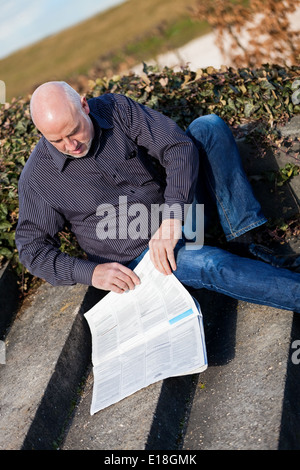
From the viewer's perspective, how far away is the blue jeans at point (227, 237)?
284cm

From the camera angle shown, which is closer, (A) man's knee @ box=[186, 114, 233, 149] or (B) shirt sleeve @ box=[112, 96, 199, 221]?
(B) shirt sleeve @ box=[112, 96, 199, 221]

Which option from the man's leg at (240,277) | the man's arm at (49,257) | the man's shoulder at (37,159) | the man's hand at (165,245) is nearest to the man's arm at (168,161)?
the man's hand at (165,245)

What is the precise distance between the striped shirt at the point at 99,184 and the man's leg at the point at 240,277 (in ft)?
1.09

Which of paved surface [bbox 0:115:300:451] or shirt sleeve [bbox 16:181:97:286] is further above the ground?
shirt sleeve [bbox 16:181:97:286]

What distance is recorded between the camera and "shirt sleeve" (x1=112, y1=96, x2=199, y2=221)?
10.1 feet

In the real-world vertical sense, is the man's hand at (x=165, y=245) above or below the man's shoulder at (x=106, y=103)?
below

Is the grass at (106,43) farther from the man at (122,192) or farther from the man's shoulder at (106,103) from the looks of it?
the man at (122,192)

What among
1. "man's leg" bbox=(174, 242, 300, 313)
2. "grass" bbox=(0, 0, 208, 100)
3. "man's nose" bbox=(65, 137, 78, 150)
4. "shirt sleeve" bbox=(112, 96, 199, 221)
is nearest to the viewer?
"man's leg" bbox=(174, 242, 300, 313)

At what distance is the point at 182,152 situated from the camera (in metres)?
3.13

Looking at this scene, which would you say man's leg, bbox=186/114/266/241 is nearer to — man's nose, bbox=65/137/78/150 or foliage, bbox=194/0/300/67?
man's nose, bbox=65/137/78/150

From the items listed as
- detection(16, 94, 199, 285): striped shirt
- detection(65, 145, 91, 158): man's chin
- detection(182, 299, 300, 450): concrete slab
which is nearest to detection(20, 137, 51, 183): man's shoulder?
detection(16, 94, 199, 285): striped shirt
